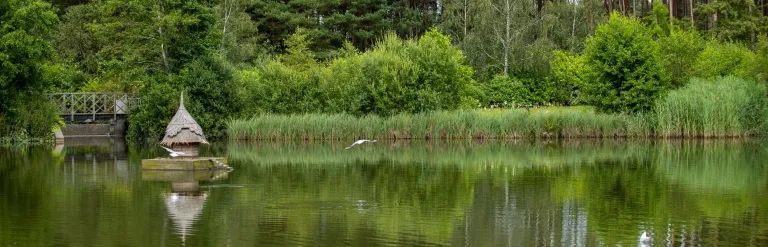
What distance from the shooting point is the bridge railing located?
58.1m

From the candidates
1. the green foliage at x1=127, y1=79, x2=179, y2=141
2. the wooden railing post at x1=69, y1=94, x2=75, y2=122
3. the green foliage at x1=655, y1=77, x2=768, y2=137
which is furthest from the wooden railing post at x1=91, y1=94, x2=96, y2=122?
the green foliage at x1=655, y1=77, x2=768, y2=137

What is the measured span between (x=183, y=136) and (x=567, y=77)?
37.4m

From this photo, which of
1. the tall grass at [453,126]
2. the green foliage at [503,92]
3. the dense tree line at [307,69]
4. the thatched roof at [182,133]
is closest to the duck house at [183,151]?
the thatched roof at [182,133]

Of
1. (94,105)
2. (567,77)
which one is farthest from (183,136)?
(567,77)

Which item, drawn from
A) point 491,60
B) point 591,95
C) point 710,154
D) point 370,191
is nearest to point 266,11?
point 491,60

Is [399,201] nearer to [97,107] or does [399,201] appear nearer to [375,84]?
[375,84]

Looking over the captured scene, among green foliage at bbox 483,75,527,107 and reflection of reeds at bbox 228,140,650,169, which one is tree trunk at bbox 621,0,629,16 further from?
reflection of reeds at bbox 228,140,650,169

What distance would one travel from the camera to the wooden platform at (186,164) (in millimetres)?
31172

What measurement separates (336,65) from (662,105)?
17.7 m

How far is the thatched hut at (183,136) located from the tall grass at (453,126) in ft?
64.5

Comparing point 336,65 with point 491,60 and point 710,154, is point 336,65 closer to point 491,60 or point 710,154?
point 491,60

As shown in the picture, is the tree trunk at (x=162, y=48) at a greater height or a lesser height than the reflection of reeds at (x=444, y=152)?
greater

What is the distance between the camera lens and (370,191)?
25.4m

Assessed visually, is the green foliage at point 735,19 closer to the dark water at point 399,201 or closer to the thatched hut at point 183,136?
the dark water at point 399,201
